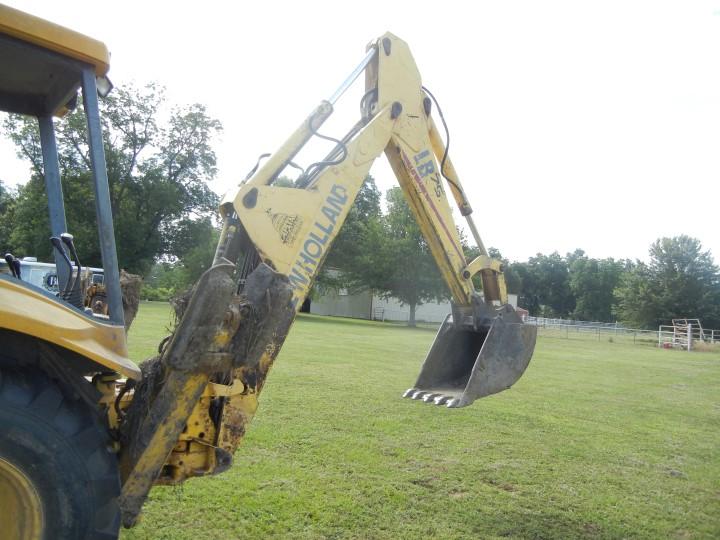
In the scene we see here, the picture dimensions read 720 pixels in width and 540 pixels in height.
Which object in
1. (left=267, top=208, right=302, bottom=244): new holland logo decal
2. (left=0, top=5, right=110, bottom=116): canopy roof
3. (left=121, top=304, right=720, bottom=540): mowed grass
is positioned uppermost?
(left=0, top=5, right=110, bottom=116): canopy roof

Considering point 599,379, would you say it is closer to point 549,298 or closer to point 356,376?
point 356,376

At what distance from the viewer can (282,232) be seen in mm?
3688

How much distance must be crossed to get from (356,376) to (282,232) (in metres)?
8.41

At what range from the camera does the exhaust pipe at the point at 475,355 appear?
16.6ft

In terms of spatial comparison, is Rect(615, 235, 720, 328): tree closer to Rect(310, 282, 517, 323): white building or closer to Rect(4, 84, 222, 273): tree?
Rect(310, 282, 517, 323): white building

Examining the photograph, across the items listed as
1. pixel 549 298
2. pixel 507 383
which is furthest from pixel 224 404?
pixel 549 298

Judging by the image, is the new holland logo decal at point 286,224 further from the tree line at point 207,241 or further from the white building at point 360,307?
the white building at point 360,307

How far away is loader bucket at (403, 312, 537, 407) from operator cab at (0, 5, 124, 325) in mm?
3111

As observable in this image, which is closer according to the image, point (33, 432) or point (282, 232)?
point (33, 432)

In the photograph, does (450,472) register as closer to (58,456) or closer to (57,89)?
(58,456)

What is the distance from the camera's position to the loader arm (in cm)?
285

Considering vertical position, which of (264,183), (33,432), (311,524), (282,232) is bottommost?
(311,524)

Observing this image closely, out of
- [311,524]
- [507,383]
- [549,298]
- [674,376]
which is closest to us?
[311,524]

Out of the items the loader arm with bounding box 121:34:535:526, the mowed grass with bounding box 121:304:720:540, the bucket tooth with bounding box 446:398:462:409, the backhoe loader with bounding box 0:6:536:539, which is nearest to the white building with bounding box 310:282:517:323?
the mowed grass with bounding box 121:304:720:540
